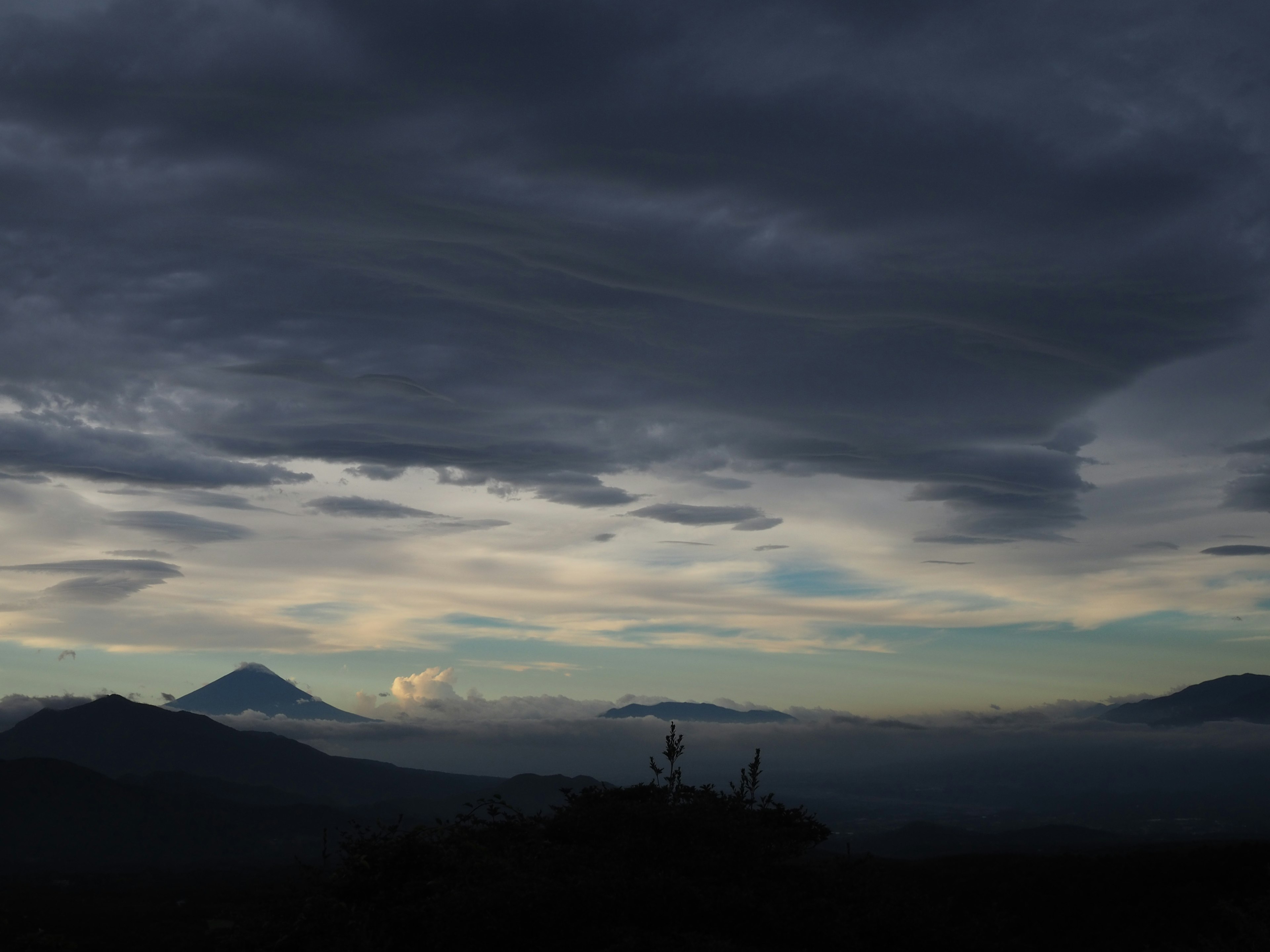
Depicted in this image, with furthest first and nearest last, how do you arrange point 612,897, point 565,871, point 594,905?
point 565,871 < point 612,897 < point 594,905

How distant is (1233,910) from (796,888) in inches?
589

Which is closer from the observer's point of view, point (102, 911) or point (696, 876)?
point (696, 876)

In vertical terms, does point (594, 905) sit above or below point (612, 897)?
below

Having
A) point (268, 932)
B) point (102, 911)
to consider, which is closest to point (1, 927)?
point (268, 932)

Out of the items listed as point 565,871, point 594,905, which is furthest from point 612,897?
point 565,871

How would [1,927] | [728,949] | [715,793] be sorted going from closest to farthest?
[728,949]
[715,793]
[1,927]

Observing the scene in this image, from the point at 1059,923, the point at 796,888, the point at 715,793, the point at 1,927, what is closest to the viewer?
the point at 796,888

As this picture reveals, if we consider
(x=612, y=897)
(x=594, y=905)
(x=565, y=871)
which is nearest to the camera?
(x=594, y=905)

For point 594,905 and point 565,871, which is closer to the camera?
point 594,905

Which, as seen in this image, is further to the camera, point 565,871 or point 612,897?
point 565,871

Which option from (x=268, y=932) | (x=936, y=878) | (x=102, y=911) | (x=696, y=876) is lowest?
(x=102, y=911)

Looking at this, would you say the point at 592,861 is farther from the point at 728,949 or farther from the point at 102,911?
the point at 102,911

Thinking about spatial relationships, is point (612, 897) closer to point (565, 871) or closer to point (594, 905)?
point (594, 905)

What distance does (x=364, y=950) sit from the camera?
27391 mm
